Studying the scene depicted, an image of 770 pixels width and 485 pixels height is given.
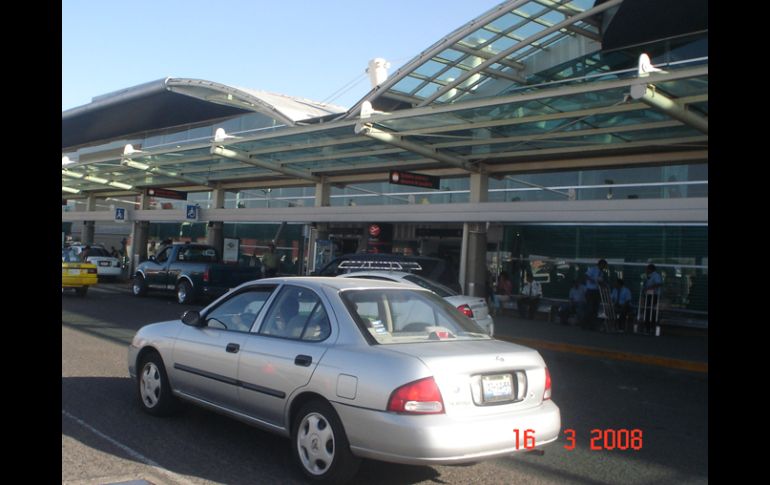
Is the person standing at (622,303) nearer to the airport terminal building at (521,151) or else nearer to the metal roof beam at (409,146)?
the airport terminal building at (521,151)

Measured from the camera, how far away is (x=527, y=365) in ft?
17.3

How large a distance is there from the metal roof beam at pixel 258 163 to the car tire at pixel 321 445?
17.1 metres

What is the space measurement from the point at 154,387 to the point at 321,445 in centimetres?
261

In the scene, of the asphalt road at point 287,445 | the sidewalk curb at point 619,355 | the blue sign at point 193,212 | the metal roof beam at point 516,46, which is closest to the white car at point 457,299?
the sidewalk curb at point 619,355

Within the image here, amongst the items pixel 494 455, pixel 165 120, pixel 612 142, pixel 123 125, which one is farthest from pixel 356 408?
pixel 123 125

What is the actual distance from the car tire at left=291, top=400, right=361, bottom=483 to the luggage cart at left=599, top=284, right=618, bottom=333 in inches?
510

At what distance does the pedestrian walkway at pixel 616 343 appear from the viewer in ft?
41.1

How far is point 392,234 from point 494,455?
18788mm

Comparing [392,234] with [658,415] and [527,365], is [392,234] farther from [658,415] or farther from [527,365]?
[527,365]

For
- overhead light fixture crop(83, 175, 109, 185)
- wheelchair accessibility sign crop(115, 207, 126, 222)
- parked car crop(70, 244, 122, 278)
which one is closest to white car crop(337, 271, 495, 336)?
parked car crop(70, 244, 122, 278)

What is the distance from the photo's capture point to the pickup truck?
2036 cm
